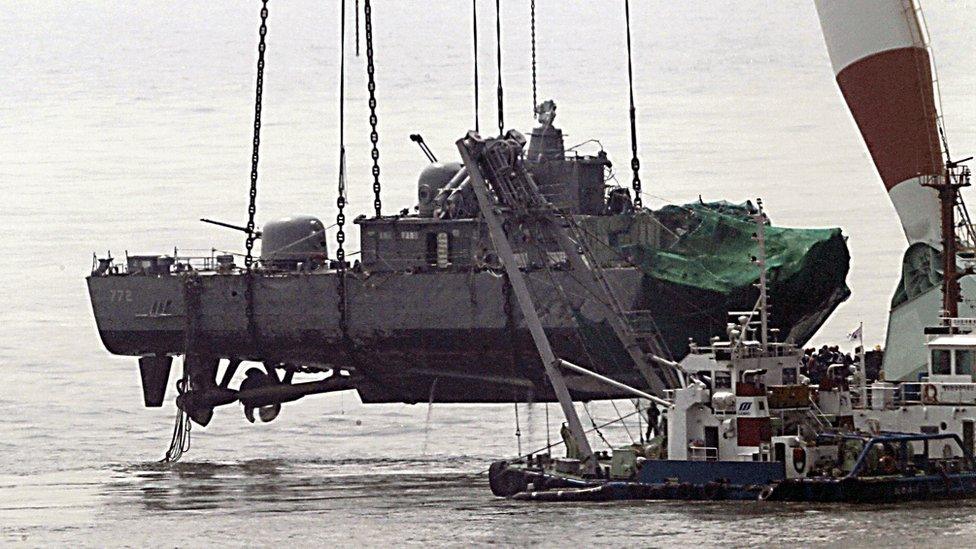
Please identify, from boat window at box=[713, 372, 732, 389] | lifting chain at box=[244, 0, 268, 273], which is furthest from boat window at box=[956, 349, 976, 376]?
lifting chain at box=[244, 0, 268, 273]

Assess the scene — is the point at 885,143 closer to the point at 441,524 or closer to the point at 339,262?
the point at 339,262

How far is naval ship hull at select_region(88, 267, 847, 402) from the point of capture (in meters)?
77.8

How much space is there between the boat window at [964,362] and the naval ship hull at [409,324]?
14.0m

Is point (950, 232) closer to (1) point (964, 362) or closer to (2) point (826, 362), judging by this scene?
(1) point (964, 362)

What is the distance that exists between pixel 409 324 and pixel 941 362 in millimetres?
22416

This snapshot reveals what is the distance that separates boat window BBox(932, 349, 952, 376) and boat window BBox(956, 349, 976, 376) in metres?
0.23

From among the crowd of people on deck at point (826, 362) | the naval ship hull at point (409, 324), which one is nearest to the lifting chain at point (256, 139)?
the naval ship hull at point (409, 324)

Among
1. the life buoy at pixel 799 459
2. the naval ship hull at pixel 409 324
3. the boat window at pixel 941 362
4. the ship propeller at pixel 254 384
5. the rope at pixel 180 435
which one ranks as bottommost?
the life buoy at pixel 799 459

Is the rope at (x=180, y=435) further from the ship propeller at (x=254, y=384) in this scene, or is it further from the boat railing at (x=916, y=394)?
the boat railing at (x=916, y=394)

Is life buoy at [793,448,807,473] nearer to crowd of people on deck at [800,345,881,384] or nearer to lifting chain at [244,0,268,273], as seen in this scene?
crowd of people on deck at [800,345,881,384]

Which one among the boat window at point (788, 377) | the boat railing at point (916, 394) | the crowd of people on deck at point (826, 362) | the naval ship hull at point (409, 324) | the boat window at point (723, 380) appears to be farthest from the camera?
the naval ship hull at point (409, 324)

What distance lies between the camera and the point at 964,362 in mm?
62625

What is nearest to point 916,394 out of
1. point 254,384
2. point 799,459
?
point 799,459

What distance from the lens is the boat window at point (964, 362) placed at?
62562 mm
